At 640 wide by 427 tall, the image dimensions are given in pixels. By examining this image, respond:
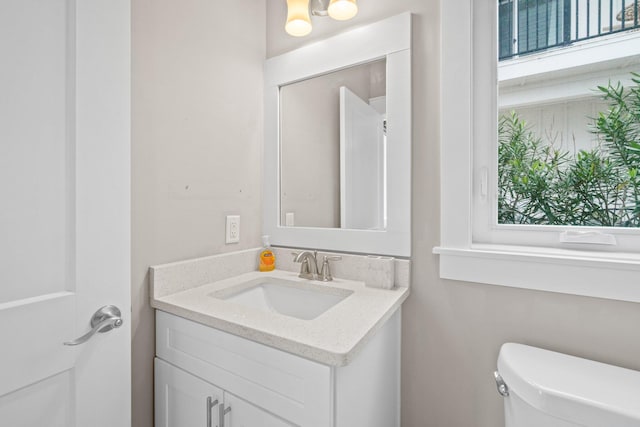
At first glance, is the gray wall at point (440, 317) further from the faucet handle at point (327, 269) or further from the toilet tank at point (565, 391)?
the faucet handle at point (327, 269)

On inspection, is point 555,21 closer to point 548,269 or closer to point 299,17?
point 548,269

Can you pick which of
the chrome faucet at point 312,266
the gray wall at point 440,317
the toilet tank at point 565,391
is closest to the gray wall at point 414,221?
the gray wall at point 440,317

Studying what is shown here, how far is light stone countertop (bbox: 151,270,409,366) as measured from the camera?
0.71 metres

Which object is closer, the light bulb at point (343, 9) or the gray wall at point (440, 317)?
the gray wall at point (440, 317)

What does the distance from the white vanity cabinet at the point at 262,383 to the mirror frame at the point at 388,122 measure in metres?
0.35

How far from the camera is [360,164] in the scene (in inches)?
49.8

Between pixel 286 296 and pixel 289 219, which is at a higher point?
pixel 289 219

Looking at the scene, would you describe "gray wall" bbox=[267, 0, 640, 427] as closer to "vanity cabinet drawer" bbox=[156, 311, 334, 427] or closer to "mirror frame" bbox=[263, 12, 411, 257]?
"mirror frame" bbox=[263, 12, 411, 257]

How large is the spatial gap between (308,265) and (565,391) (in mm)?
897

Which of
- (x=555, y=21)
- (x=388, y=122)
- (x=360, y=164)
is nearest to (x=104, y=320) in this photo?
(x=360, y=164)

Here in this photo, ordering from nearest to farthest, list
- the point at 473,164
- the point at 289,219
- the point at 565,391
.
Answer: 1. the point at 565,391
2. the point at 473,164
3. the point at 289,219

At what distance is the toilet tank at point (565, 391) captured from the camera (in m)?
0.64

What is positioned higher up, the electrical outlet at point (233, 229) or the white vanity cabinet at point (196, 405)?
the electrical outlet at point (233, 229)

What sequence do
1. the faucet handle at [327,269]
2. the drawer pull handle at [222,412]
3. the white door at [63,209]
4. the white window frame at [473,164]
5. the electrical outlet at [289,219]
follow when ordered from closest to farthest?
1. the white door at [63,209]
2. the drawer pull handle at [222,412]
3. the white window frame at [473,164]
4. the faucet handle at [327,269]
5. the electrical outlet at [289,219]
